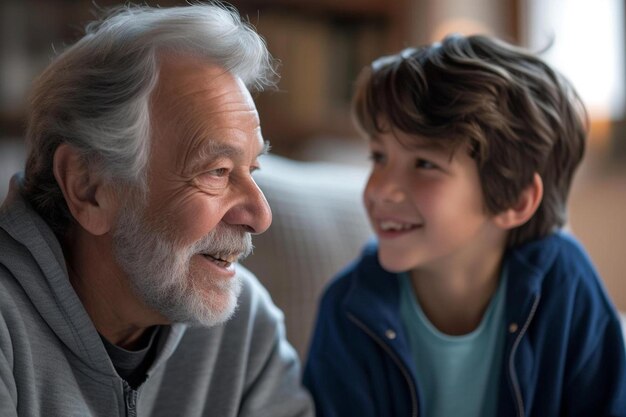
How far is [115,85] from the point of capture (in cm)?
118

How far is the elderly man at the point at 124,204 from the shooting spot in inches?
46.5

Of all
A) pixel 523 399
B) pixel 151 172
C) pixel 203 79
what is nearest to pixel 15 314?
pixel 151 172

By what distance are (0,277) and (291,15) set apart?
99.7 inches

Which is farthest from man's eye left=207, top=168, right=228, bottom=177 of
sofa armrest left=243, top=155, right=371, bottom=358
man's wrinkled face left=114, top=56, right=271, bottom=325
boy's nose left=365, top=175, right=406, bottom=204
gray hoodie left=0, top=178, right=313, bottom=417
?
sofa armrest left=243, top=155, right=371, bottom=358

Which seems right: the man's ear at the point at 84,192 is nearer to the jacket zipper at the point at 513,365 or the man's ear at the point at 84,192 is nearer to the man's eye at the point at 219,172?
the man's eye at the point at 219,172

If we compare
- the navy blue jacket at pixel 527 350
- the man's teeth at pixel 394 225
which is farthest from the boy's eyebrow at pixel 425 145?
the navy blue jacket at pixel 527 350

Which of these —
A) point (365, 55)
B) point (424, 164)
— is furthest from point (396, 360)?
point (365, 55)

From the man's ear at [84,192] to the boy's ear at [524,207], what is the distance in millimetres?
771

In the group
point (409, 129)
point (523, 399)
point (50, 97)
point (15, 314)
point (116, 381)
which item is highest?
point (50, 97)

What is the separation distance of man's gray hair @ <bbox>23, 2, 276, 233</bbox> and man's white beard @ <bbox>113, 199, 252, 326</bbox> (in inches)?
3.0

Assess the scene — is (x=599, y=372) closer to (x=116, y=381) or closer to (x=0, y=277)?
(x=116, y=381)

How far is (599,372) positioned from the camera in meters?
1.49

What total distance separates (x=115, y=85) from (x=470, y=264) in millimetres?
815

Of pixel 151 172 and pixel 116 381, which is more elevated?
pixel 151 172
